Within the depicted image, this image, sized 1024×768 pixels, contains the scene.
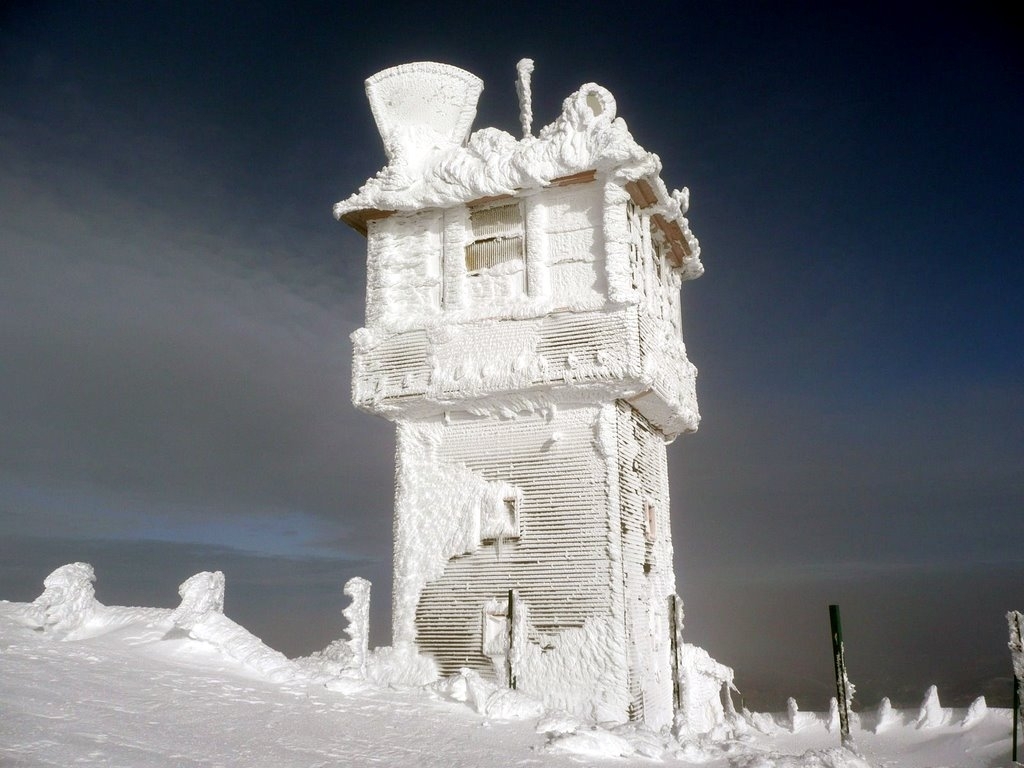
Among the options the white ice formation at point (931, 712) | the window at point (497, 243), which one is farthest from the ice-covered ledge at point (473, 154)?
the white ice formation at point (931, 712)

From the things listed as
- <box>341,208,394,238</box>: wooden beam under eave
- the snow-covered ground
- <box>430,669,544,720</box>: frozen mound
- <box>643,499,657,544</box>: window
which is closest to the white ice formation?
<box>643,499,657,544</box>: window

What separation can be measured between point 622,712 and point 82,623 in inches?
293

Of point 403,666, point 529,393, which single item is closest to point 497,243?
point 529,393

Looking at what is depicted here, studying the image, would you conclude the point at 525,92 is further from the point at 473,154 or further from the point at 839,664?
the point at 839,664

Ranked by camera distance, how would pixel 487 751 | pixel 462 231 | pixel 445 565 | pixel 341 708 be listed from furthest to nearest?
1. pixel 462 231
2. pixel 445 565
3. pixel 341 708
4. pixel 487 751

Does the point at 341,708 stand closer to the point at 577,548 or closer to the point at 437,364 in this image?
the point at 577,548

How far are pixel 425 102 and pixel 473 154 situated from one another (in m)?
2.03

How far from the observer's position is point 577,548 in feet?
41.4

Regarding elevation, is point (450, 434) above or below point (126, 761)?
above

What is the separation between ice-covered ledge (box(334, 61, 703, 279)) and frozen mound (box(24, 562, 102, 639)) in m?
8.12

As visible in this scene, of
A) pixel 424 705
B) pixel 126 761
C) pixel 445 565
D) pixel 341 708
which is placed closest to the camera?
pixel 126 761

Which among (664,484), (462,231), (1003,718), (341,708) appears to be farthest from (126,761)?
(1003,718)

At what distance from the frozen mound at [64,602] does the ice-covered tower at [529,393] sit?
5346mm

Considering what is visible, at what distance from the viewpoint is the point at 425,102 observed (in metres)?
15.6
